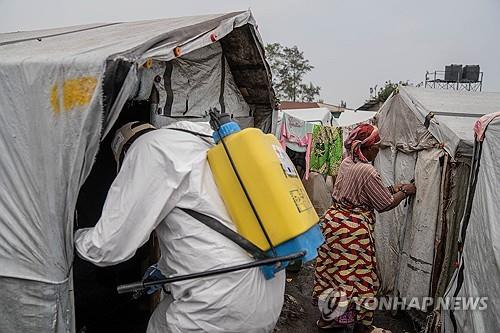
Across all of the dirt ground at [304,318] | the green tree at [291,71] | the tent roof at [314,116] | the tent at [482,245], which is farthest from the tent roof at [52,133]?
the green tree at [291,71]

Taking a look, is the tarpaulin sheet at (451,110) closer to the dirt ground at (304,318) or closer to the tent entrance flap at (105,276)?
the dirt ground at (304,318)

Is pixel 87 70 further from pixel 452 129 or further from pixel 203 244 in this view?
pixel 452 129

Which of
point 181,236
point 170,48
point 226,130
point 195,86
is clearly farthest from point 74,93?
point 195,86

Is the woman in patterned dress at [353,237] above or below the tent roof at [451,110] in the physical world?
below

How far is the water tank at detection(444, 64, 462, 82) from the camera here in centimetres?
1280

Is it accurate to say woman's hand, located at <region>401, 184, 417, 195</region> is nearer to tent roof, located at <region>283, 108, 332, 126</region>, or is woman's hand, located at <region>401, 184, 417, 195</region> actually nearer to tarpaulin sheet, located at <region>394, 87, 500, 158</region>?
tarpaulin sheet, located at <region>394, 87, 500, 158</region>

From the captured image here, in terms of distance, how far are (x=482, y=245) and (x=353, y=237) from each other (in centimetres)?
110

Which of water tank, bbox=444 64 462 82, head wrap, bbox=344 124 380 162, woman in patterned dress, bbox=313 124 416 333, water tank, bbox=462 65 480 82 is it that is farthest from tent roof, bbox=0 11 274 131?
water tank, bbox=444 64 462 82

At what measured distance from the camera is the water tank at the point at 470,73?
1229cm

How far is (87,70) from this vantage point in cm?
201

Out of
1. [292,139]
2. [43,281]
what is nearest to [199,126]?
[43,281]

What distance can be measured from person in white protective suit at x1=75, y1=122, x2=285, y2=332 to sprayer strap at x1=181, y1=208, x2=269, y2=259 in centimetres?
2

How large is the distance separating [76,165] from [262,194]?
94 cm

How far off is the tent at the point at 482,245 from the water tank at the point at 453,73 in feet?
36.4
